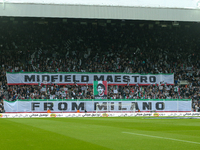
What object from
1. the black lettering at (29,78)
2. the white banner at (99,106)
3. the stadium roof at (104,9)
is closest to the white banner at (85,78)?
the black lettering at (29,78)

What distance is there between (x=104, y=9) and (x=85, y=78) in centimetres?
1033

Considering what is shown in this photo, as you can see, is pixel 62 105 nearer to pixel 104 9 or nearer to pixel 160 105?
pixel 160 105

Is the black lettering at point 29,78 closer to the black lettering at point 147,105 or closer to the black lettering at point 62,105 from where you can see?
the black lettering at point 62,105

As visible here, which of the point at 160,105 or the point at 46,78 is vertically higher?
the point at 46,78

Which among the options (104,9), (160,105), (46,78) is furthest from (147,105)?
(46,78)

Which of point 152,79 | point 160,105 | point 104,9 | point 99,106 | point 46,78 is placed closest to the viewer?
point 99,106

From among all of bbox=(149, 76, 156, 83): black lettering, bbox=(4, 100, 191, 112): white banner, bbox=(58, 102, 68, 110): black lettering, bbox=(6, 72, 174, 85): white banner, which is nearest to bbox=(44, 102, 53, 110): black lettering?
bbox=(4, 100, 191, 112): white banner

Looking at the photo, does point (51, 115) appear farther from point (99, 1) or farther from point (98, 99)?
point (99, 1)

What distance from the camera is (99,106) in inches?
1690

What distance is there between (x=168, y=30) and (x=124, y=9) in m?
16.4

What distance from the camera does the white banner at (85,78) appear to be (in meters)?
47.6

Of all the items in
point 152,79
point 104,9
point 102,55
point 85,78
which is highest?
point 104,9

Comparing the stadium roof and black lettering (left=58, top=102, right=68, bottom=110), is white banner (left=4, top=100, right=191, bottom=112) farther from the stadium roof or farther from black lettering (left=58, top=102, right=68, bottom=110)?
the stadium roof

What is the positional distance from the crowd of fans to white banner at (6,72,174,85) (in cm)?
75
